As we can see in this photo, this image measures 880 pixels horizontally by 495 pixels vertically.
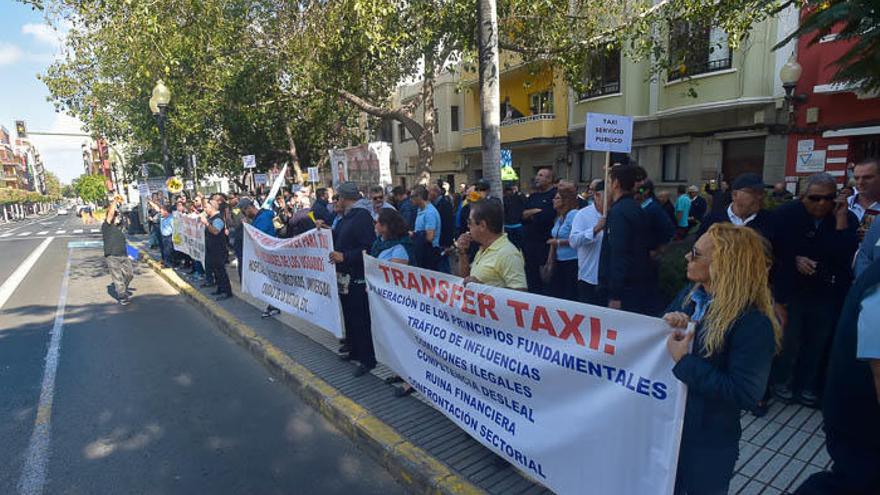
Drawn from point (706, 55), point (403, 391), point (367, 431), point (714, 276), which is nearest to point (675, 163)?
point (706, 55)

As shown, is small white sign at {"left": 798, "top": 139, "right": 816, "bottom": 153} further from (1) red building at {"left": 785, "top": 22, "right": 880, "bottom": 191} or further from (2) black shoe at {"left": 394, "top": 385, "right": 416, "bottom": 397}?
(2) black shoe at {"left": 394, "top": 385, "right": 416, "bottom": 397}

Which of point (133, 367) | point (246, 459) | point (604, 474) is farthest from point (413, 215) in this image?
point (604, 474)

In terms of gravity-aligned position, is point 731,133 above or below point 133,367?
above

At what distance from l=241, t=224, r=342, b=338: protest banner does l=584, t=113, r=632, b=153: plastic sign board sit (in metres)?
2.91

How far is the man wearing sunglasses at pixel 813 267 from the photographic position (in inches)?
138

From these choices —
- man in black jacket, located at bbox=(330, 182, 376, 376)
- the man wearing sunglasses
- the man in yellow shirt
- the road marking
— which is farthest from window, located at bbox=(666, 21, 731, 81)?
the road marking

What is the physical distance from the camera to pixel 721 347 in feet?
6.11

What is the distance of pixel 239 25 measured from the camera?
1056cm

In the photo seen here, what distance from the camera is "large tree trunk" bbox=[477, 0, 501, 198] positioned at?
6230 mm

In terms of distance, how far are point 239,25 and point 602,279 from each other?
9.93 m

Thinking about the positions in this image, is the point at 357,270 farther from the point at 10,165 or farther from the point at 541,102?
the point at 10,165

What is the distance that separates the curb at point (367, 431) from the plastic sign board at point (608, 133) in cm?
348

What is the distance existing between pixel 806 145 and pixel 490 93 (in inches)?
391

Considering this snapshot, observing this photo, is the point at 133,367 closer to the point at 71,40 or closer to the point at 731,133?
the point at 71,40
